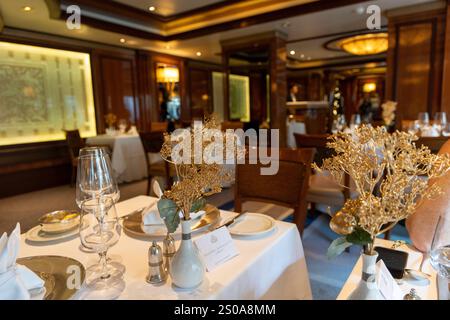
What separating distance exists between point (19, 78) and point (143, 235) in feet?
15.8

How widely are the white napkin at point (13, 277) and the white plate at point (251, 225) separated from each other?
579 millimetres

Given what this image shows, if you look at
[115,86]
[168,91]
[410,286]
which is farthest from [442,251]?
[168,91]

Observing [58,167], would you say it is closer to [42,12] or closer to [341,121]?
[42,12]

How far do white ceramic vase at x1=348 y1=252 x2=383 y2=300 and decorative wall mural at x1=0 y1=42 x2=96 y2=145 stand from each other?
533cm

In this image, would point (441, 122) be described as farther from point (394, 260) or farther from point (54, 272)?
point (54, 272)

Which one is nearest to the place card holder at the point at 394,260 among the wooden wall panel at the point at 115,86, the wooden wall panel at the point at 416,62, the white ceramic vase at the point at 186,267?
the white ceramic vase at the point at 186,267

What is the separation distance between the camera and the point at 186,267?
75cm

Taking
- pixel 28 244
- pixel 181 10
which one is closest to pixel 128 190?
pixel 181 10

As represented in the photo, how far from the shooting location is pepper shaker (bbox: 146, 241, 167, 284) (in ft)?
2.60

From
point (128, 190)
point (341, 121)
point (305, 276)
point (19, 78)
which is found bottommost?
point (128, 190)

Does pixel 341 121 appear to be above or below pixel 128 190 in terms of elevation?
above

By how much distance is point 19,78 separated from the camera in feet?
15.3

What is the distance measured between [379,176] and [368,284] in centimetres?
23

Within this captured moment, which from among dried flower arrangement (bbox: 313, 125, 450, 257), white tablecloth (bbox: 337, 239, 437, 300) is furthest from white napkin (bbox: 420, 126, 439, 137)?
dried flower arrangement (bbox: 313, 125, 450, 257)
